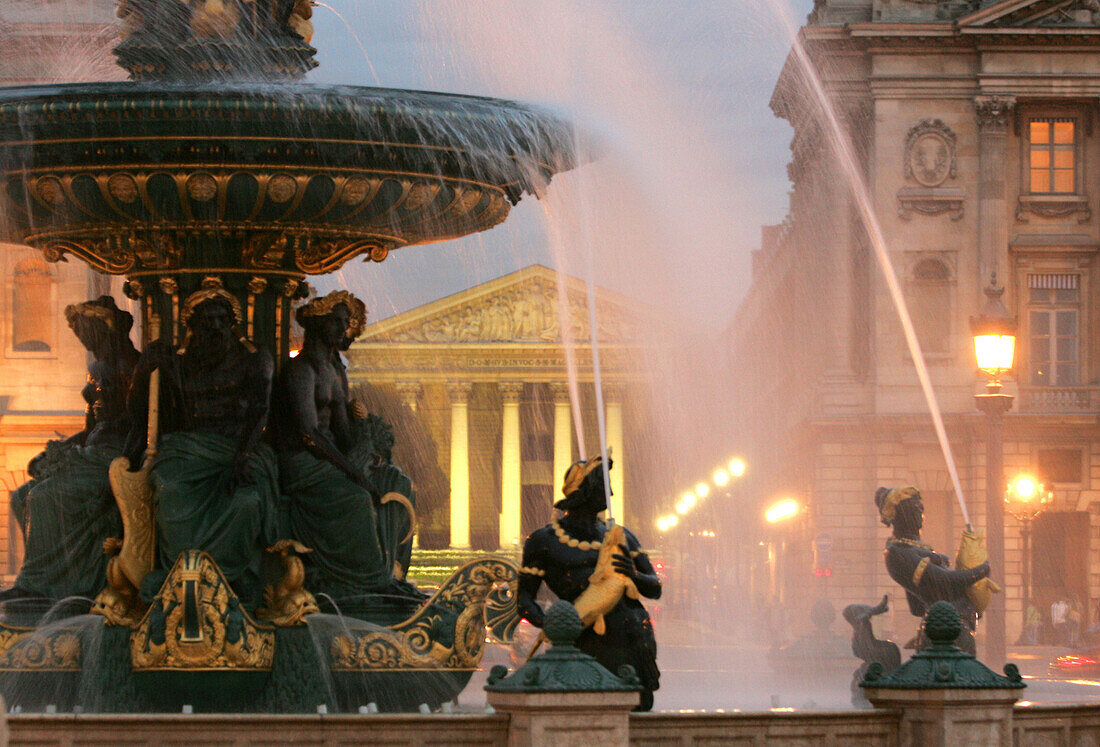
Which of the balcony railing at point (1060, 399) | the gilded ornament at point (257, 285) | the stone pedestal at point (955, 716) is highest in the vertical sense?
the balcony railing at point (1060, 399)

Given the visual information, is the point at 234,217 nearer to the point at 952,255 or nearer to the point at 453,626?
the point at 453,626

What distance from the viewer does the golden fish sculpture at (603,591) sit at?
23.9 ft

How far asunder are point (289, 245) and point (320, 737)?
322cm

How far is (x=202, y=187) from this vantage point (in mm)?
8562

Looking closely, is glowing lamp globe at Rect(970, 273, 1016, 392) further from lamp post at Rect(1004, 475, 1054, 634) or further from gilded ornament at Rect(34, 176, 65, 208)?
lamp post at Rect(1004, 475, 1054, 634)

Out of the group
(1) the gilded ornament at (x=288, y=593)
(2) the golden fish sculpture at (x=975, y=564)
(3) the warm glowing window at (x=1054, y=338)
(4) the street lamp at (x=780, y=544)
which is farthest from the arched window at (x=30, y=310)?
(1) the gilded ornament at (x=288, y=593)

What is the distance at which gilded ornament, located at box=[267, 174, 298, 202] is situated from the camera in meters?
8.59

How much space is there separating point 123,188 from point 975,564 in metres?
4.84

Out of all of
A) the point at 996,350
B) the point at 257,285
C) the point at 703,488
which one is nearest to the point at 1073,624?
the point at 703,488

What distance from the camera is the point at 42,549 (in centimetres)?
869

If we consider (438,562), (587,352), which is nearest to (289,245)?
(438,562)

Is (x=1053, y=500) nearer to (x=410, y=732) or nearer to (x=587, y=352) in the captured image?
(x=587, y=352)

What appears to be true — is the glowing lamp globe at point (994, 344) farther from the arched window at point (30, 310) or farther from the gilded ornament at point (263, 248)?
the arched window at point (30, 310)

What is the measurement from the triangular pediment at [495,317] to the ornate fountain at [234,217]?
246 ft
